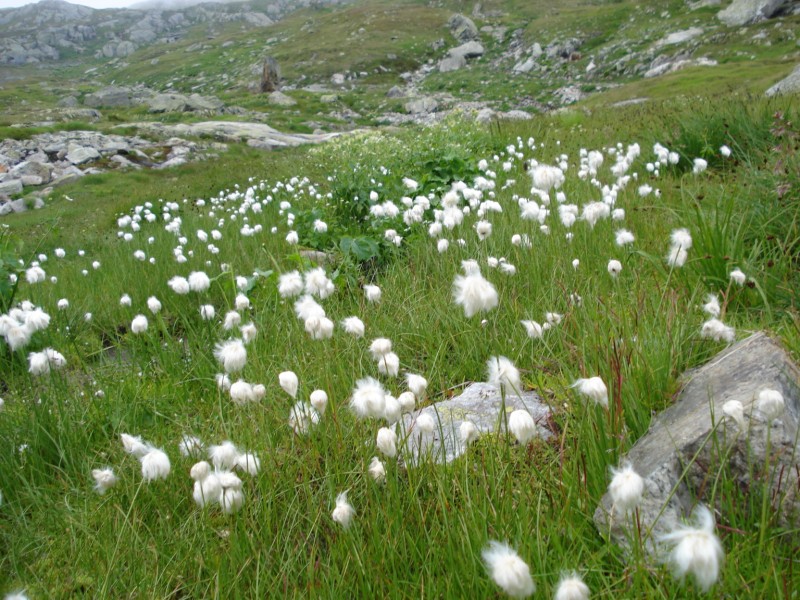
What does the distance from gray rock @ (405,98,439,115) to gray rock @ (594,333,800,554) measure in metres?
A: 45.5

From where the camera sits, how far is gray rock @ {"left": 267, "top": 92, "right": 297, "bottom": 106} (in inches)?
1998

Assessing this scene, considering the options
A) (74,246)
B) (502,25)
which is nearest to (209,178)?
(74,246)

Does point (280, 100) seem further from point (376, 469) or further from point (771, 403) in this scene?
point (771, 403)

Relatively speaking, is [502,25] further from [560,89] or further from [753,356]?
[753,356]

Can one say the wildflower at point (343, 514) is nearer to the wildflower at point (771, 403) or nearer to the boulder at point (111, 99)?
the wildflower at point (771, 403)

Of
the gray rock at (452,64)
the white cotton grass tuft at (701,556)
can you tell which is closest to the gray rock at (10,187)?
the white cotton grass tuft at (701,556)

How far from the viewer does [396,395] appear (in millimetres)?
3215

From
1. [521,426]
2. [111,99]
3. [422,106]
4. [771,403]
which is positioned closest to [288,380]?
[521,426]

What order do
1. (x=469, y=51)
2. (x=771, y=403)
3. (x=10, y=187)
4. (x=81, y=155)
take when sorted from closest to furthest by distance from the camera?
1. (x=771, y=403)
2. (x=10, y=187)
3. (x=81, y=155)
4. (x=469, y=51)

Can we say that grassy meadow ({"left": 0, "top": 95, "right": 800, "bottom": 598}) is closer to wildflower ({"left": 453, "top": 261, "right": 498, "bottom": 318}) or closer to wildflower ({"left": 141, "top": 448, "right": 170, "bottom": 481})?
wildflower ({"left": 141, "top": 448, "right": 170, "bottom": 481})

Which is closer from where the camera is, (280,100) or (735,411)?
(735,411)

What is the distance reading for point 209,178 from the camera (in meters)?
16.9

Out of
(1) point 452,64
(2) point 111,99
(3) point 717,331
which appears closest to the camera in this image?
(3) point 717,331

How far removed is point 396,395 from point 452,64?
2814 inches
